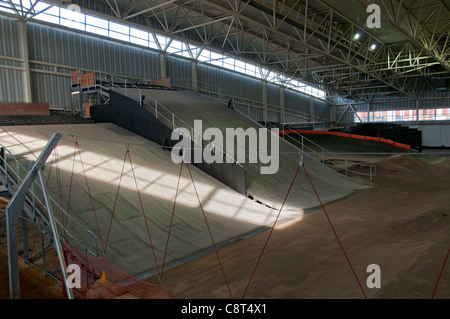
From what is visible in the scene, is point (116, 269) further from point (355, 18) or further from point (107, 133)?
point (355, 18)

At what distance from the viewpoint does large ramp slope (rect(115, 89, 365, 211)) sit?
1309cm

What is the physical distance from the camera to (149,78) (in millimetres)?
26438

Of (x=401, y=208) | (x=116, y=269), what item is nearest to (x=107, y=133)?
→ (x=116, y=269)

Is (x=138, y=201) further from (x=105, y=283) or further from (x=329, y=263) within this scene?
(x=329, y=263)

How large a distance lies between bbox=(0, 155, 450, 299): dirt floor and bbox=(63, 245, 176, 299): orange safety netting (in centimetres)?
46

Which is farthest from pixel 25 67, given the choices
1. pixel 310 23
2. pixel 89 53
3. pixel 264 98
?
pixel 264 98

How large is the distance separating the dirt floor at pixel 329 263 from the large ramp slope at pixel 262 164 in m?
2.04

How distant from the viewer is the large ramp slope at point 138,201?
8.04m

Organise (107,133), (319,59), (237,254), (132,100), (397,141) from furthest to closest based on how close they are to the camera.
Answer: (319,59), (397,141), (132,100), (107,133), (237,254)

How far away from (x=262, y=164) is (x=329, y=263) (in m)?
8.36

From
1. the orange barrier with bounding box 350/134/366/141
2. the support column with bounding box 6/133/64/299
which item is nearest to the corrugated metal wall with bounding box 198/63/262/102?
the orange barrier with bounding box 350/134/366/141
